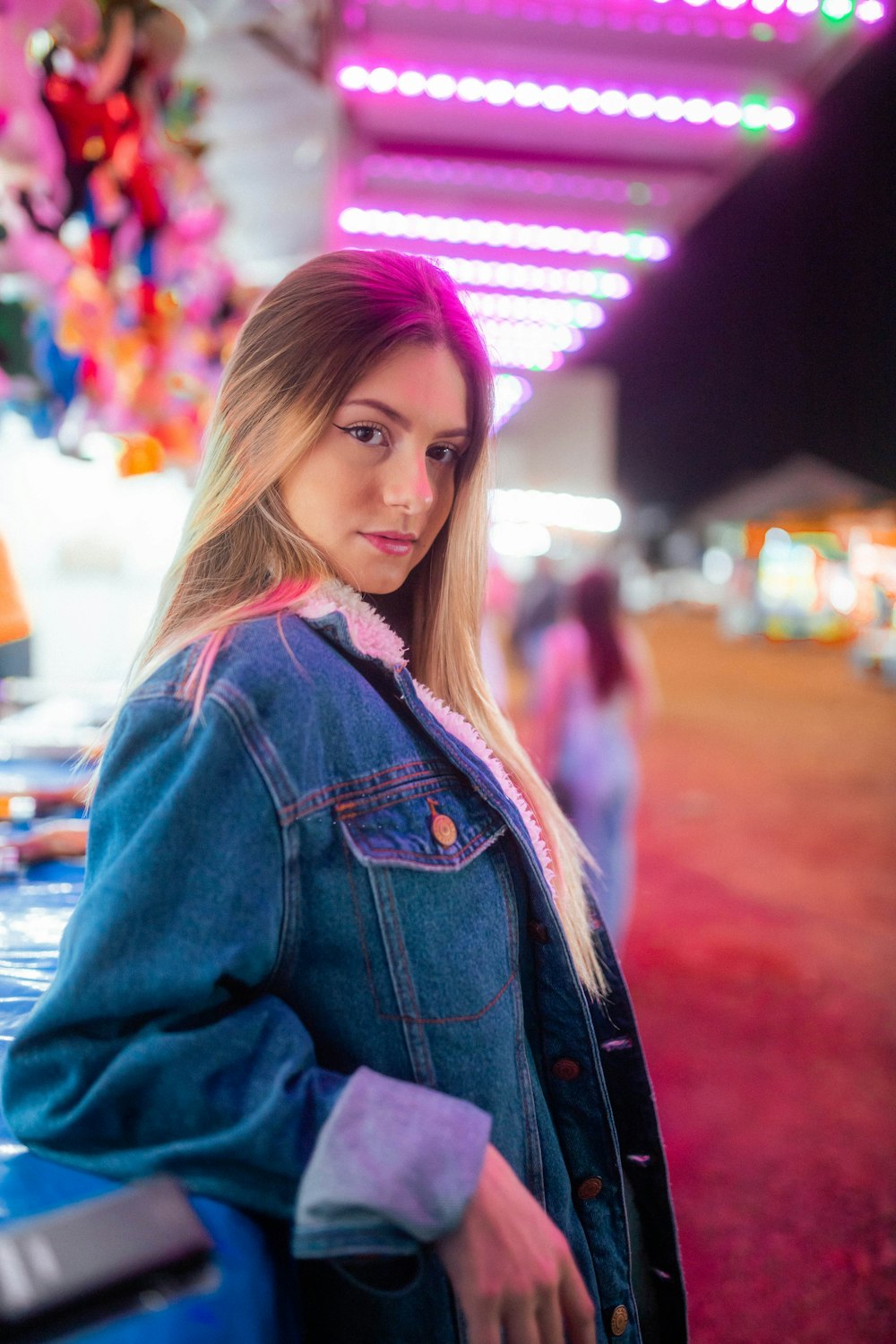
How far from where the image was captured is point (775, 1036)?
125 inches

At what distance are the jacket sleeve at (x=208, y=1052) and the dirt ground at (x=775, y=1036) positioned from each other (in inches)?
68.8

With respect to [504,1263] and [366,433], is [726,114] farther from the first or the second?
[504,1263]

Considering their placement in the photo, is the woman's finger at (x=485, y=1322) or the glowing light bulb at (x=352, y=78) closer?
the woman's finger at (x=485, y=1322)

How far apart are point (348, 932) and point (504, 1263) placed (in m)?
0.27

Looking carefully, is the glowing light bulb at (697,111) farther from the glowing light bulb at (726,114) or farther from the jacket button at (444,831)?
the jacket button at (444,831)

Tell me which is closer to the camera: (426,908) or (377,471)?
(426,908)

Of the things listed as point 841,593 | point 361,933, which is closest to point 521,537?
point 841,593

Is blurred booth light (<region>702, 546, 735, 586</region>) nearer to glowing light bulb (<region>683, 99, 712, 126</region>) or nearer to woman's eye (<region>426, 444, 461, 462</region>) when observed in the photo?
glowing light bulb (<region>683, 99, 712, 126</region>)

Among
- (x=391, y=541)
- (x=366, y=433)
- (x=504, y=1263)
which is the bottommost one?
(x=504, y=1263)

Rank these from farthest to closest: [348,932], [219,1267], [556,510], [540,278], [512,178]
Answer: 1. [556,510]
2. [540,278]
3. [512,178]
4. [348,932]
5. [219,1267]

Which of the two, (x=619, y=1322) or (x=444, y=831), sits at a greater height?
(x=444, y=831)

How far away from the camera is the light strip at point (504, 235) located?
3758 millimetres

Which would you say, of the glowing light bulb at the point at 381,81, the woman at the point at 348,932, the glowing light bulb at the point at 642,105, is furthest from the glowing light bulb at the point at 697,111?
the woman at the point at 348,932

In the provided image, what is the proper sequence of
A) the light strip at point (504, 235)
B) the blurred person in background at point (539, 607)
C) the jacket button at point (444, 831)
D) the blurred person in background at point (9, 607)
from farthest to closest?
1. the blurred person in background at point (539, 607)
2. the light strip at point (504, 235)
3. the blurred person in background at point (9, 607)
4. the jacket button at point (444, 831)
